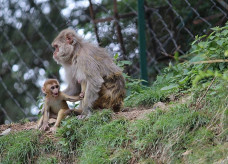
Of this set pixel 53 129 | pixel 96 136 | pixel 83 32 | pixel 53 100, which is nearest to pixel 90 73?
pixel 53 100

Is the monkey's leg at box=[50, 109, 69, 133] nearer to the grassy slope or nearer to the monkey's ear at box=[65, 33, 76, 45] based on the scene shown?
the grassy slope

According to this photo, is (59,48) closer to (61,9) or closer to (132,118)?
(132,118)

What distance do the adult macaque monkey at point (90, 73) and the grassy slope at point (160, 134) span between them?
1.35ft

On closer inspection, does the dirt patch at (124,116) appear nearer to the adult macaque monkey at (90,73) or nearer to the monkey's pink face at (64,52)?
the adult macaque monkey at (90,73)

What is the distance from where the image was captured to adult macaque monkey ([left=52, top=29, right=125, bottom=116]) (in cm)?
672

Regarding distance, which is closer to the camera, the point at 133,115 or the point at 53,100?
the point at 133,115

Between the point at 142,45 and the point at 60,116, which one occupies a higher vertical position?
the point at 142,45

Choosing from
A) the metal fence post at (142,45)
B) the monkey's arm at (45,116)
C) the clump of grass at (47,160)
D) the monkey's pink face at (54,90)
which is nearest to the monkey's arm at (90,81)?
the monkey's pink face at (54,90)

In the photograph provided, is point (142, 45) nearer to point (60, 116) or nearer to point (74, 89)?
point (74, 89)

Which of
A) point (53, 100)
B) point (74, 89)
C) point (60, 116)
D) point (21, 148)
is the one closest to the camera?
point (21, 148)

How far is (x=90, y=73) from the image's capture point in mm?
6738

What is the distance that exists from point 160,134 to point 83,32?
5.66 m

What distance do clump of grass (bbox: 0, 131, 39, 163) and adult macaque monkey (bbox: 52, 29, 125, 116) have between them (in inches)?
36.6

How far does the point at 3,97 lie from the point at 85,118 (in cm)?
564
